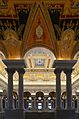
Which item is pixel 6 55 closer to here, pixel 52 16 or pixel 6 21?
pixel 6 21

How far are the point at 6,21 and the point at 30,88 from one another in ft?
68.0

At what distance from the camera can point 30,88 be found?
133 feet

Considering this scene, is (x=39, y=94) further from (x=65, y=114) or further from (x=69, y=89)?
(x=65, y=114)

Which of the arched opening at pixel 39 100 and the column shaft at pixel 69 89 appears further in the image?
the arched opening at pixel 39 100

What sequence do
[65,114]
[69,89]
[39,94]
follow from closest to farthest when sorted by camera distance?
[65,114]
[69,89]
[39,94]

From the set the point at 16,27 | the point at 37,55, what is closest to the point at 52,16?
the point at 16,27

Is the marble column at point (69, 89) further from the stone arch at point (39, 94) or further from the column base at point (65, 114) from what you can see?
the stone arch at point (39, 94)

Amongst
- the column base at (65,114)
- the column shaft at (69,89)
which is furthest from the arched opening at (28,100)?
the column base at (65,114)

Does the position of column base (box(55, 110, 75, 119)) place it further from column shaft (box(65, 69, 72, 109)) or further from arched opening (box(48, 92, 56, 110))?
arched opening (box(48, 92, 56, 110))

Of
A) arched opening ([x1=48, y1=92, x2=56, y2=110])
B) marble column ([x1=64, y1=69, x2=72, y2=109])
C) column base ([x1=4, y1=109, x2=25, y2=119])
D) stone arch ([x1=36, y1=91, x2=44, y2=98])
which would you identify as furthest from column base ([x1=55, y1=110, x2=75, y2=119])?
arched opening ([x1=48, y1=92, x2=56, y2=110])

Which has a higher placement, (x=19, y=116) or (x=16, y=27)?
(x=16, y=27)

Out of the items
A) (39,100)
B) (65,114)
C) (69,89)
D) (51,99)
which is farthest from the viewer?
(51,99)

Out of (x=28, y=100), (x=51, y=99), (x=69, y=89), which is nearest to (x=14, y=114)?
(x=69, y=89)

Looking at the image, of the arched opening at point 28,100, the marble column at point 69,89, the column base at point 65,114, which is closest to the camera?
the column base at point 65,114
